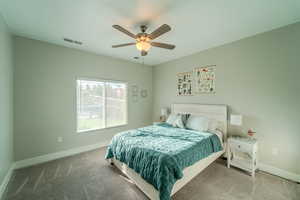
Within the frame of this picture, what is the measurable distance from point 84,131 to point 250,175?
4024 mm

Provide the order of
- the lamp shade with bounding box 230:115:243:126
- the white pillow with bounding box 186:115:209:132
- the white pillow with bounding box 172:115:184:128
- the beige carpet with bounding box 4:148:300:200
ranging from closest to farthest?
the beige carpet with bounding box 4:148:300:200 → the lamp shade with bounding box 230:115:243:126 → the white pillow with bounding box 186:115:209:132 → the white pillow with bounding box 172:115:184:128

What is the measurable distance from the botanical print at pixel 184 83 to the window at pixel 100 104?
1895 mm

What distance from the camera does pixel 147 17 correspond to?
82.5 inches

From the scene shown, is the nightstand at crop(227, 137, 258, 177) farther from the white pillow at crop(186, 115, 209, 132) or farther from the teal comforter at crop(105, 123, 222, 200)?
the white pillow at crop(186, 115, 209, 132)

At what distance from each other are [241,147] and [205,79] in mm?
1885

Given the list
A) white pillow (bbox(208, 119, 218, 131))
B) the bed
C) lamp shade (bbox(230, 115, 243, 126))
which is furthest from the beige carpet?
lamp shade (bbox(230, 115, 243, 126))

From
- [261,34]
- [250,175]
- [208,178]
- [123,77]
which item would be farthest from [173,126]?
[261,34]

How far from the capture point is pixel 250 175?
244cm

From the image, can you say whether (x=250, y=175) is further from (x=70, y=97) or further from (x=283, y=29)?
(x=70, y=97)

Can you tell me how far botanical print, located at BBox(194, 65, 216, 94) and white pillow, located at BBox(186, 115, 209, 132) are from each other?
2.91 feet

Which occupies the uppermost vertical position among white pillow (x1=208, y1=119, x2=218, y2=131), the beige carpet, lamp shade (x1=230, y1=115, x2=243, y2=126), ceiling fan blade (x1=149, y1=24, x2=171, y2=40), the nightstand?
ceiling fan blade (x1=149, y1=24, x2=171, y2=40)

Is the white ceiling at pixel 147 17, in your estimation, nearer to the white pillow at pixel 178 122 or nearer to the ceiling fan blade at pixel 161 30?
the ceiling fan blade at pixel 161 30

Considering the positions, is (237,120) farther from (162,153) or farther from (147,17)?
(147,17)

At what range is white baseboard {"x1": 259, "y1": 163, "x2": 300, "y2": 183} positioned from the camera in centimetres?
226
